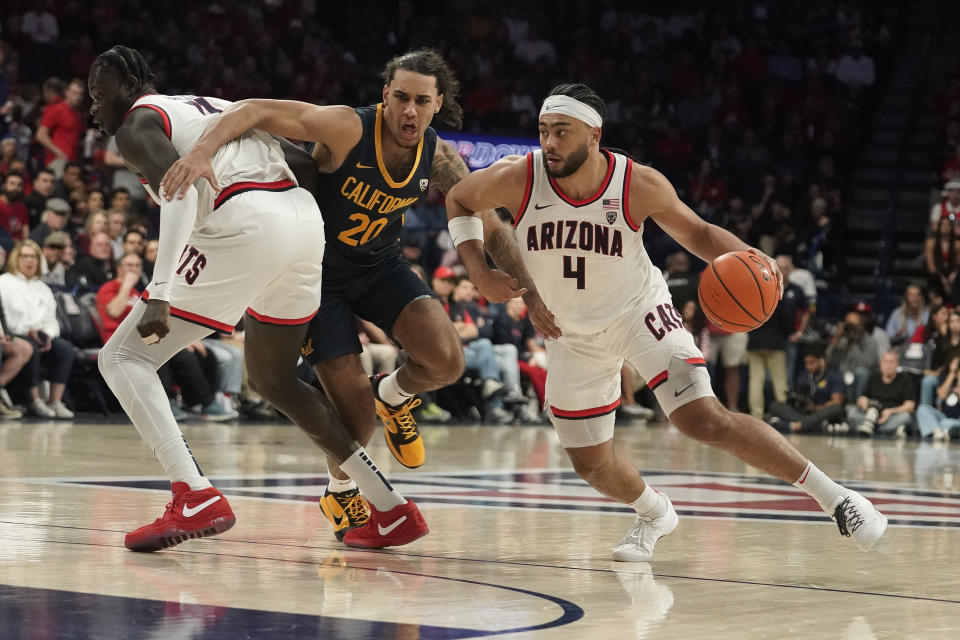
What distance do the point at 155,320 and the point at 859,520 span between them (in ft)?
7.66

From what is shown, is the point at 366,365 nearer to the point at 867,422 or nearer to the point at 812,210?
the point at 867,422

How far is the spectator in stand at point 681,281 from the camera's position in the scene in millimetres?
14977

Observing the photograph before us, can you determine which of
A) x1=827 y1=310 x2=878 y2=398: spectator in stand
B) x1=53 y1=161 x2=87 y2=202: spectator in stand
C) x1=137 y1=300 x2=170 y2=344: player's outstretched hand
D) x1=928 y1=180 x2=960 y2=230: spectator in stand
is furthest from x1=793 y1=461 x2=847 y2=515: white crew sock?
x1=928 y1=180 x2=960 y2=230: spectator in stand

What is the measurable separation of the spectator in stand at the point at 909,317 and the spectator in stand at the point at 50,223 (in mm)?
8701

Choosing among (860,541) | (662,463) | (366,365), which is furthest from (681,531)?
(366,365)

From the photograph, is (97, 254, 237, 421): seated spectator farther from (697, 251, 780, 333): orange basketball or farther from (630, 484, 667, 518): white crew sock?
(697, 251, 780, 333): orange basketball

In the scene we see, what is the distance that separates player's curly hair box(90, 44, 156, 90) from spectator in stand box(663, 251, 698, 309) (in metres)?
10.1

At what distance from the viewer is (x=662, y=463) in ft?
31.4

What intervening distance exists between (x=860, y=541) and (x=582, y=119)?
1.69 meters

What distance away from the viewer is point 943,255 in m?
16.5

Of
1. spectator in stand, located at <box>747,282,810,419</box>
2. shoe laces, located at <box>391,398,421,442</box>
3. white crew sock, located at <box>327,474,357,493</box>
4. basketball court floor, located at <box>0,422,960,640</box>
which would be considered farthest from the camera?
spectator in stand, located at <box>747,282,810,419</box>

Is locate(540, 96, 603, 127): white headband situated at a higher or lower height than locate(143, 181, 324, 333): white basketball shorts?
higher

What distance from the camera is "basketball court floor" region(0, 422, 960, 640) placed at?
3.48 m

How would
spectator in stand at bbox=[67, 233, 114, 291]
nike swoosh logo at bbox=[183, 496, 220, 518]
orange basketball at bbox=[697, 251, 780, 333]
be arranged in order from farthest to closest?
spectator in stand at bbox=[67, 233, 114, 291] → orange basketball at bbox=[697, 251, 780, 333] → nike swoosh logo at bbox=[183, 496, 220, 518]
